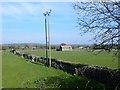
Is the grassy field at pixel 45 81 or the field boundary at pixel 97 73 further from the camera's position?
the grassy field at pixel 45 81

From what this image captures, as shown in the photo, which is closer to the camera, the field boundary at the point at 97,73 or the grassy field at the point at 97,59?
the grassy field at the point at 97,59

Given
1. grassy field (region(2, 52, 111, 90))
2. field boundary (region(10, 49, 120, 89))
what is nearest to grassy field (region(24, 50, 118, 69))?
field boundary (region(10, 49, 120, 89))

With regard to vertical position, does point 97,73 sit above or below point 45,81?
above

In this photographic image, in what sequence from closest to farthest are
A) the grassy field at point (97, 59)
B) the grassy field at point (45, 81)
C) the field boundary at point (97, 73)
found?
the grassy field at point (97, 59)
the field boundary at point (97, 73)
the grassy field at point (45, 81)

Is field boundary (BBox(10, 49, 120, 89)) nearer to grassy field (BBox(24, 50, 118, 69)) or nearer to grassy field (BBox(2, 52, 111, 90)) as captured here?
grassy field (BBox(2, 52, 111, 90))

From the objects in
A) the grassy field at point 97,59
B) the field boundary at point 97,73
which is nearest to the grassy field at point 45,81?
the field boundary at point 97,73

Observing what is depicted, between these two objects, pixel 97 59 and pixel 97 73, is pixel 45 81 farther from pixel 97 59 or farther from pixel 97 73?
pixel 97 59

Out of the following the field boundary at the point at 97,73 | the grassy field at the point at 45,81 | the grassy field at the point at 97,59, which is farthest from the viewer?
the grassy field at the point at 45,81

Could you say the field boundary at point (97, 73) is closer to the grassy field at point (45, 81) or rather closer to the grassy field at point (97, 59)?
the grassy field at point (45, 81)

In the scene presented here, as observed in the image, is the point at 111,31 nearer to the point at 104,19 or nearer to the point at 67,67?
the point at 104,19

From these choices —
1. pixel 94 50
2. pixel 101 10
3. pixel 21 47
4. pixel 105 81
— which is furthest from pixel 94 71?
pixel 21 47

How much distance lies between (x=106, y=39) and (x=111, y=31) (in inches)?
19.0

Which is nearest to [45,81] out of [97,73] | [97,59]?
[97,73]

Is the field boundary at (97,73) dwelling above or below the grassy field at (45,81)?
above
